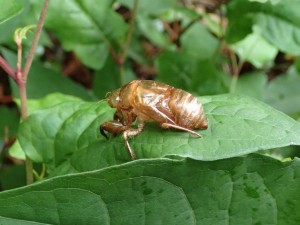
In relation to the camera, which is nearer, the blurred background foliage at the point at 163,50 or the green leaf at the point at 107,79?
the blurred background foliage at the point at 163,50

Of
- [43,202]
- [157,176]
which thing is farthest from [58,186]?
[157,176]

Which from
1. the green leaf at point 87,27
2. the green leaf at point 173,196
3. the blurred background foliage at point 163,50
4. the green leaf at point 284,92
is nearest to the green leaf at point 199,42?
the blurred background foliage at point 163,50

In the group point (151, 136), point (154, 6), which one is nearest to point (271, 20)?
point (154, 6)

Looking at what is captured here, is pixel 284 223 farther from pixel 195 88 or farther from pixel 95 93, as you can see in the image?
pixel 95 93

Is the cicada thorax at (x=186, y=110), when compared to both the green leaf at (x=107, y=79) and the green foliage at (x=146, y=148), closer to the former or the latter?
the green foliage at (x=146, y=148)

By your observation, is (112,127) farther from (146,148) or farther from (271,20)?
(271,20)

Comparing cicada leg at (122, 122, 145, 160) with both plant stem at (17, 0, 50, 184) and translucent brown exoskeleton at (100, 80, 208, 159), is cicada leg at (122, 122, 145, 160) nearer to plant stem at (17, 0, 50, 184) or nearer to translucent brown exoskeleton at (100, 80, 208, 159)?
translucent brown exoskeleton at (100, 80, 208, 159)

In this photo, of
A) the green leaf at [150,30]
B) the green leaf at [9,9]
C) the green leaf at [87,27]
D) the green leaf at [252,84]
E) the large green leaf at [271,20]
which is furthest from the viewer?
the green leaf at [150,30]
